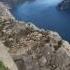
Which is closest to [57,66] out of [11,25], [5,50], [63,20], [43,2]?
[5,50]

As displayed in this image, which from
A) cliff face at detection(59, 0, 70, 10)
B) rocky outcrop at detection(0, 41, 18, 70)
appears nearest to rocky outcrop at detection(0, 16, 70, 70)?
rocky outcrop at detection(0, 41, 18, 70)

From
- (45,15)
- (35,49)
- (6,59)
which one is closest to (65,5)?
(45,15)

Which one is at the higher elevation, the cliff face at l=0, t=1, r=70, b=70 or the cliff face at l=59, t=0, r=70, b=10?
the cliff face at l=59, t=0, r=70, b=10

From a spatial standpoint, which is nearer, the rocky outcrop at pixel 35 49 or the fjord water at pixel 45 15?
the rocky outcrop at pixel 35 49

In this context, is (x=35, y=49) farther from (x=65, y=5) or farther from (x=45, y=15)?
(x=65, y=5)

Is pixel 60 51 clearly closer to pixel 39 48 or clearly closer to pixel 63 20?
pixel 39 48

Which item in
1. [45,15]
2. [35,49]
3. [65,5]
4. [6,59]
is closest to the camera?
[6,59]

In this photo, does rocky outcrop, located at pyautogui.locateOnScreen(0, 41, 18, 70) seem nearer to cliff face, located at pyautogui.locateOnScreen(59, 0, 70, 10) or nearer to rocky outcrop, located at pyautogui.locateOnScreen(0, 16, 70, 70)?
rocky outcrop, located at pyautogui.locateOnScreen(0, 16, 70, 70)

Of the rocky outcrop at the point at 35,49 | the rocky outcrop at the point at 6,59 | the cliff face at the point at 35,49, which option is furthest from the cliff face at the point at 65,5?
the rocky outcrop at the point at 6,59

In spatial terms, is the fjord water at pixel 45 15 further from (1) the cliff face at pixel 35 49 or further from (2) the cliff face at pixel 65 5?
(1) the cliff face at pixel 35 49
